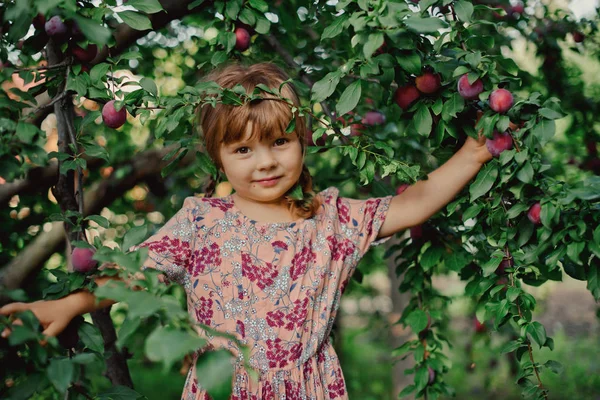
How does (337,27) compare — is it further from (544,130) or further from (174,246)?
(174,246)

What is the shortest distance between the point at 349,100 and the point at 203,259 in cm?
56

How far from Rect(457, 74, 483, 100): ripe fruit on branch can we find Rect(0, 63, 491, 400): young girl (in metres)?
0.15

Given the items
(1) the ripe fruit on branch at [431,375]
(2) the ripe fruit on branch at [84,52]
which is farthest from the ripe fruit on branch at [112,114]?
(1) the ripe fruit on branch at [431,375]

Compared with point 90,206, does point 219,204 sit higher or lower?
higher

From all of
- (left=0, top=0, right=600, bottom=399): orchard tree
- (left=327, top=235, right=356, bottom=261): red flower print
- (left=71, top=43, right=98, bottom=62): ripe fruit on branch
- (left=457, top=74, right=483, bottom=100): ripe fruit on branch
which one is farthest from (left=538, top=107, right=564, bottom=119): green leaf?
(left=71, top=43, right=98, bottom=62): ripe fruit on branch

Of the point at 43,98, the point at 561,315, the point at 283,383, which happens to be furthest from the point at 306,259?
the point at 561,315

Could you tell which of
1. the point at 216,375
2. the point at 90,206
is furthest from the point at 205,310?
the point at 90,206

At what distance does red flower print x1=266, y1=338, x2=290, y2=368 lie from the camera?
4.87 ft

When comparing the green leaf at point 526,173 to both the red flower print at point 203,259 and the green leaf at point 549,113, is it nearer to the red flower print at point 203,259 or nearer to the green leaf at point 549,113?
the green leaf at point 549,113

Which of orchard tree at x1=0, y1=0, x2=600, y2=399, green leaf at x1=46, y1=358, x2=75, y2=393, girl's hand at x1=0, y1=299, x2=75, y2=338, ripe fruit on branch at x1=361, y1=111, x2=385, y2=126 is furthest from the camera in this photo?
ripe fruit on branch at x1=361, y1=111, x2=385, y2=126

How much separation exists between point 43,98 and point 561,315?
734 centimetres

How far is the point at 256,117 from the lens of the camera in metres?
1.44

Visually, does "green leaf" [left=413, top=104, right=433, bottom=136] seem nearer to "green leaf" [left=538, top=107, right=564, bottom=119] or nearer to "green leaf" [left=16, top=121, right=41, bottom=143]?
"green leaf" [left=538, top=107, right=564, bottom=119]

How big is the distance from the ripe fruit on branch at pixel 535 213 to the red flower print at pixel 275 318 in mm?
633
